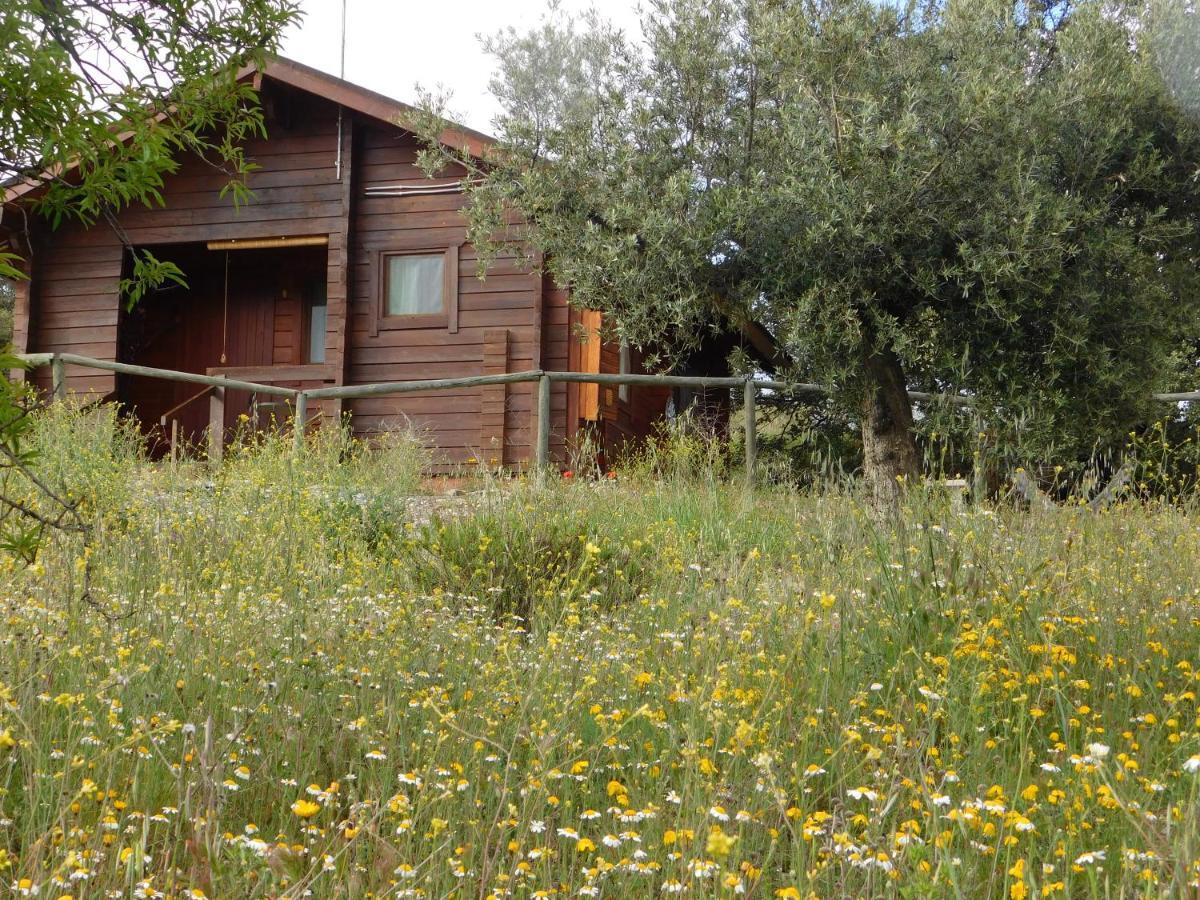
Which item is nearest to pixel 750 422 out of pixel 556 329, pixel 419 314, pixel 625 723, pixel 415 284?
pixel 556 329

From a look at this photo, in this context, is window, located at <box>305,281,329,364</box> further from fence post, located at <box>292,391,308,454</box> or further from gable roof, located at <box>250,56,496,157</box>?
fence post, located at <box>292,391,308,454</box>

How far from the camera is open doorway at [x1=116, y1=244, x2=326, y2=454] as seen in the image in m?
17.7

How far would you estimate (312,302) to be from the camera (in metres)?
17.9

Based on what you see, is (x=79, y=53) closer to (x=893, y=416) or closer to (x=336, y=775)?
(x=336, y=775)

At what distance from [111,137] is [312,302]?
Result: 14.8 meters

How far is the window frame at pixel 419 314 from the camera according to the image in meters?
15.2

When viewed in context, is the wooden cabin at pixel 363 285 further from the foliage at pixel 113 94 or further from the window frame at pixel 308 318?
the foliage at pixel 113 94

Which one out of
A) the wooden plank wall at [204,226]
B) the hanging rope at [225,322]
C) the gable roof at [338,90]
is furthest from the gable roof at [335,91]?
the hanging rope at [225,322]

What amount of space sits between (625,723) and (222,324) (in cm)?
1624

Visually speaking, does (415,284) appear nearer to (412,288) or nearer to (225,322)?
(412,288)

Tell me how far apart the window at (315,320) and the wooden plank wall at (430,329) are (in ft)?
7.69

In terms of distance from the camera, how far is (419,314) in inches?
610

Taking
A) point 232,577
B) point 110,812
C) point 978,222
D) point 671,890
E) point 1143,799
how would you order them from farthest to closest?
point 978,222 < point 232,577 < point 1143,799 < point 110,812 < point 671,890

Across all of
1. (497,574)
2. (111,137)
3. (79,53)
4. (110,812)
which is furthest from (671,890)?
(497,574)
